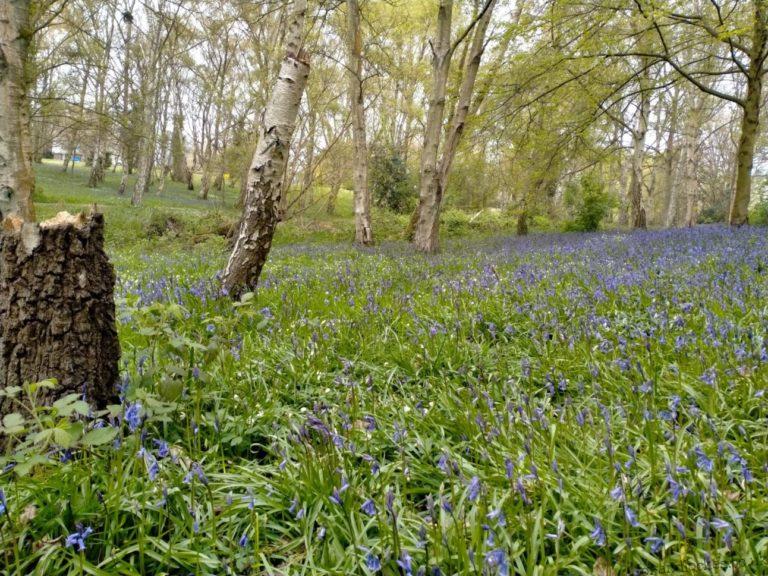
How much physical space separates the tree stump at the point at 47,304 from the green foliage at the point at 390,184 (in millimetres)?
26153

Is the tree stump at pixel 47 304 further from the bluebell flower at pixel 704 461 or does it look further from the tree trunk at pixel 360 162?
the tree trunk at pixel 360 162

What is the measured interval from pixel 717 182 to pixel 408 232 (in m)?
49.5

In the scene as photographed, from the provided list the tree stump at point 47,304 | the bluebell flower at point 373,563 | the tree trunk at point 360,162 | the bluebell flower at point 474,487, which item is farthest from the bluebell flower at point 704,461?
the tree trunk at point 360,162

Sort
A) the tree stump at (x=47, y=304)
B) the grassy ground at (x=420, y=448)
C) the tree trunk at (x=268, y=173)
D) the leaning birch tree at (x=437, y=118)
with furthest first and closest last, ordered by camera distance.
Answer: the leaning birch tree at (x=437, y=118) → the tree trunk at (x=268, y=173) → the tree stump at (x=47, y=304) → the grassy ground at (x=420, y=448)

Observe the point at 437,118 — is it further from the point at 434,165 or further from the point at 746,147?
the point at 746,147

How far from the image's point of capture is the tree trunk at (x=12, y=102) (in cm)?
611

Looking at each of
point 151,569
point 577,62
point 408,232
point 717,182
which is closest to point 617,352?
point 151,569

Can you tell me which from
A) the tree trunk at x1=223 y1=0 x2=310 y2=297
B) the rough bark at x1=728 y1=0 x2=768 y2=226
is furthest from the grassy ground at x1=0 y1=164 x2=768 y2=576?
the rough bark at x1=728 y1=0 x2=768 y2=226

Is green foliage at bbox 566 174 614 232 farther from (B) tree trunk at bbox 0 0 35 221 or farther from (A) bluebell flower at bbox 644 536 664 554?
(A) bluebell flower at bbox 644 536 664 554

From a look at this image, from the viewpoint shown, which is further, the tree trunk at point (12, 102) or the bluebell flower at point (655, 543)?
the tree trunk at point (12, 102)

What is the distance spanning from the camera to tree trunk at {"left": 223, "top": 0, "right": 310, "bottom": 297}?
4.80 meters

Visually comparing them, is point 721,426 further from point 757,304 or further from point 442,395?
point 757,304

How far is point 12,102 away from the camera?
6156 millimetres

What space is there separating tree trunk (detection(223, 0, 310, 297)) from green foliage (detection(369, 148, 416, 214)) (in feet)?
75.6
